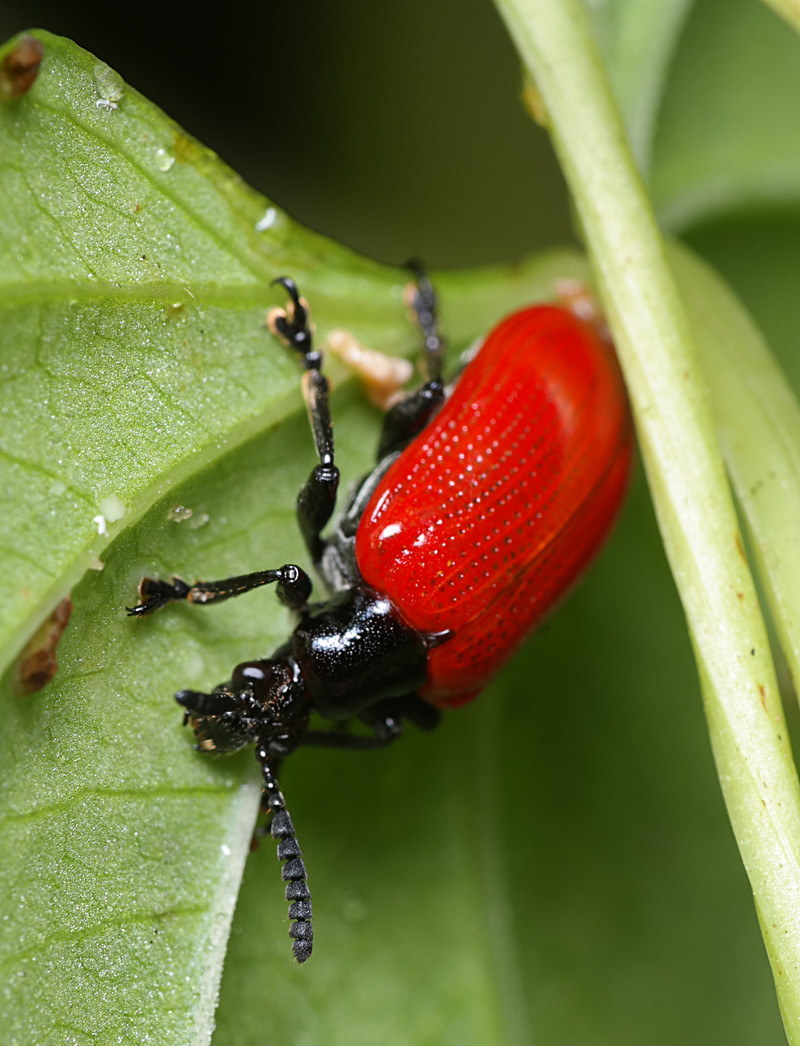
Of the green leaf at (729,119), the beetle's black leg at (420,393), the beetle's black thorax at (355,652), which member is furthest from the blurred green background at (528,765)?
the beetle's black leg at (420,393)

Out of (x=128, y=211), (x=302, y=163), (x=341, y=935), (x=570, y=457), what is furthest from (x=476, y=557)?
(x=302, y=163)

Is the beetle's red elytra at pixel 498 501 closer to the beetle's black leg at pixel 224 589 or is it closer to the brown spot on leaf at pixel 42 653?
the beetle's black leg at pixel 224 589

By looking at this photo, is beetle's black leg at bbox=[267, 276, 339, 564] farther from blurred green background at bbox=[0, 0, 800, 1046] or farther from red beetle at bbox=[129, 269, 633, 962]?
blurred green background at bbox=[0, 0, 800, 1046]

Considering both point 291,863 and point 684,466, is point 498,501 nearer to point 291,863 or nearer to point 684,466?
point 684,466

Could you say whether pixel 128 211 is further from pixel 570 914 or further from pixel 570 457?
pixel 570 914

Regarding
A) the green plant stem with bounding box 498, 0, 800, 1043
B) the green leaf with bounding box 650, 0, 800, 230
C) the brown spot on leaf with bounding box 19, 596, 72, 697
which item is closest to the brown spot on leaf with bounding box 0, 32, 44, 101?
the brown spot on leaf with bounding box 19, 596, 72, 697

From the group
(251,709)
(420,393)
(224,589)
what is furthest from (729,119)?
(251,709)
